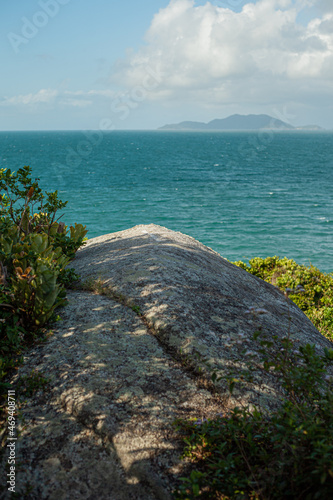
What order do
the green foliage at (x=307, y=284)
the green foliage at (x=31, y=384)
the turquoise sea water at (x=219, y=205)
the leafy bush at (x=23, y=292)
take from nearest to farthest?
the green foliage at (x=31, y=384), the leafy bush at (x=23, y=292), the green foliage at (x=307, y=284), the turquoise sea water at (x=219, y=205)

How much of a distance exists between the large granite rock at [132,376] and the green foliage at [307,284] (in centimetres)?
406

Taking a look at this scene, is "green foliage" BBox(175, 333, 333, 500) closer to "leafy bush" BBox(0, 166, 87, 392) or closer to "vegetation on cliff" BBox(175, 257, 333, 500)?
"vegetation on cliff" BBox(175, 257, 333, 500)

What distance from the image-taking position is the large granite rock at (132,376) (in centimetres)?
313

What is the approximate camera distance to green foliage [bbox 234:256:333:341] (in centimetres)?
1016

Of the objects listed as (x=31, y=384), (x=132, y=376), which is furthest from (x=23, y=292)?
(x=132, y=376)

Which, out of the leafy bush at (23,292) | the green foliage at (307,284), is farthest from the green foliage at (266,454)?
the green foliage at (307,284)

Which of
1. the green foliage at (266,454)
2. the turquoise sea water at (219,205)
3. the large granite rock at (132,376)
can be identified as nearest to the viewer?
the green foliage at (266,454)

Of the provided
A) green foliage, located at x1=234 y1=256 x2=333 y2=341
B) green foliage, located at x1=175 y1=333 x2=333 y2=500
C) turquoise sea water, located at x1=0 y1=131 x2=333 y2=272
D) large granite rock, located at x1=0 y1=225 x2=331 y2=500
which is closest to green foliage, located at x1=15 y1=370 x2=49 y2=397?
large granite rock, located at x1=0 y1=225 x2=331 y2=500

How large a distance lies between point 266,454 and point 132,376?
162cm

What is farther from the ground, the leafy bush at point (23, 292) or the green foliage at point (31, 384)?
the leafy bush at point (23, 292)

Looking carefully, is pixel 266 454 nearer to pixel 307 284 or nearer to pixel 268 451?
pixel 268 451

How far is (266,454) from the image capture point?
290 cm

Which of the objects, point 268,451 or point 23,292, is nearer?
point 268,451

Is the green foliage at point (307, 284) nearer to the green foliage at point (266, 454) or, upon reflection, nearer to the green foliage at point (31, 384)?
the green foliage at point (266, 454)
